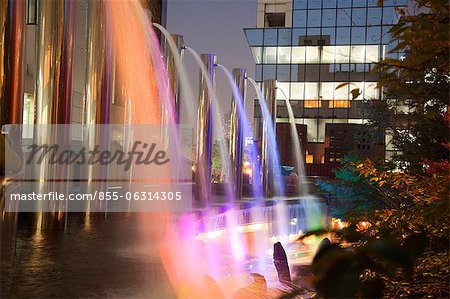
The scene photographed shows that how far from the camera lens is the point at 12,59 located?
7.24m

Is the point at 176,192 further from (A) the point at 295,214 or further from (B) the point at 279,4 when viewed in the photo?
(B) the point at 279,4

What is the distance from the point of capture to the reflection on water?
5.66m

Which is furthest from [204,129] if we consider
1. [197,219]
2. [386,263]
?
[386,263]

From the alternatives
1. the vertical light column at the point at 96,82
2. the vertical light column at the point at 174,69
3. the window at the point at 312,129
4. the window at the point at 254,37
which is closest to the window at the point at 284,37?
the window at the point at 254,37

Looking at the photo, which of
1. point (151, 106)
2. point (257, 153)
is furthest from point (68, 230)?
point (257, 153)

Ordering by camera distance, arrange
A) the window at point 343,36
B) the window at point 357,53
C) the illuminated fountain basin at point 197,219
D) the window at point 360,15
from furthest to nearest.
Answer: the window at point 343,36
the window at point 360,15
the window at point 357,53
the illuminated fountain basin at point 197,219

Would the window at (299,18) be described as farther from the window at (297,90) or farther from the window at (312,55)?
the window at (297,90)

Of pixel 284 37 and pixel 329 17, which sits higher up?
pixel 329 17

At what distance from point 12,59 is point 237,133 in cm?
1227

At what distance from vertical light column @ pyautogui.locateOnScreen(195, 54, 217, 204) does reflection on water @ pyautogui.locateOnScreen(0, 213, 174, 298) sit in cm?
587

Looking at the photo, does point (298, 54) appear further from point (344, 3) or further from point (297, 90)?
point (344, 3)

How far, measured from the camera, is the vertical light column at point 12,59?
6957mm

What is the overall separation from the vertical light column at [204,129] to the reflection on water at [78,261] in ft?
19.3

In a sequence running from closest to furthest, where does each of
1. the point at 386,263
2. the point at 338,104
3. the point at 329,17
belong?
the point at 386,263, the point at 329,17, the point at 338,104
